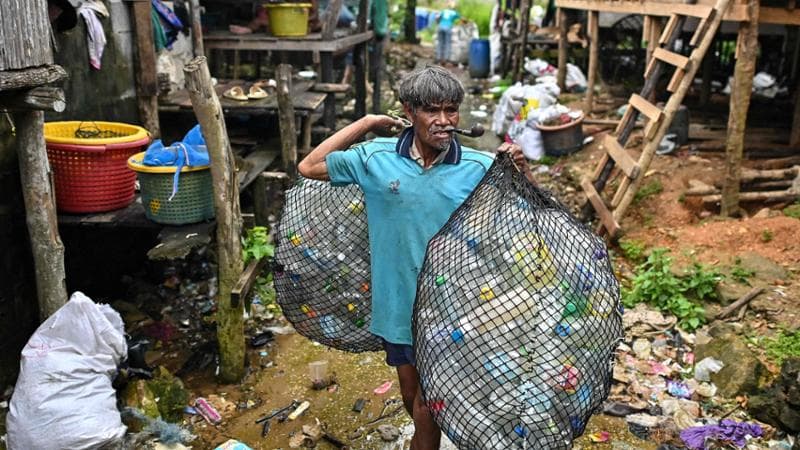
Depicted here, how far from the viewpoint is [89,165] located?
16.5 feet

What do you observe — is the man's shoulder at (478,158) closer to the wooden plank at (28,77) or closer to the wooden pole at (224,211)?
the wooden pole at (224,211)

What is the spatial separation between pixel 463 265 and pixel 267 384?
2.59m

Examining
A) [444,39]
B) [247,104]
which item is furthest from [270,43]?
[444,39]

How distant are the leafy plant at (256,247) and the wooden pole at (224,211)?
36cm

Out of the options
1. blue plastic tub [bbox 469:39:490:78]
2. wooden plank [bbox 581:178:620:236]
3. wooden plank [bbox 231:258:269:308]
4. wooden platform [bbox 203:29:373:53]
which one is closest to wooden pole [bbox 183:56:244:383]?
wooden plank [bbox 231:258:269:308]

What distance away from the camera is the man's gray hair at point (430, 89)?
283 cm

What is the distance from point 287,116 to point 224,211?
85.4 inches

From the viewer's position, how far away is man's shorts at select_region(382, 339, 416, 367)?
315 centimetres

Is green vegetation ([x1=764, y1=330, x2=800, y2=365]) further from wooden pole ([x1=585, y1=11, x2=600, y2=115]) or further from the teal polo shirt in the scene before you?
wooden pole ([x1=585, y1=11, x2=600, y2=115])

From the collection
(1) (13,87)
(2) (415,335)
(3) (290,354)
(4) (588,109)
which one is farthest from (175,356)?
(4) (588,109)

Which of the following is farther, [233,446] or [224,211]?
[224,211]

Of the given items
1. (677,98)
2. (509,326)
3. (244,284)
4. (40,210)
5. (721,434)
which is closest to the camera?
(509,326)

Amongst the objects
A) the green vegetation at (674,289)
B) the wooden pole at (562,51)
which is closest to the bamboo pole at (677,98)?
the green vegetation at (674,289)

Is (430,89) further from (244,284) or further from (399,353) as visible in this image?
(244,284)
